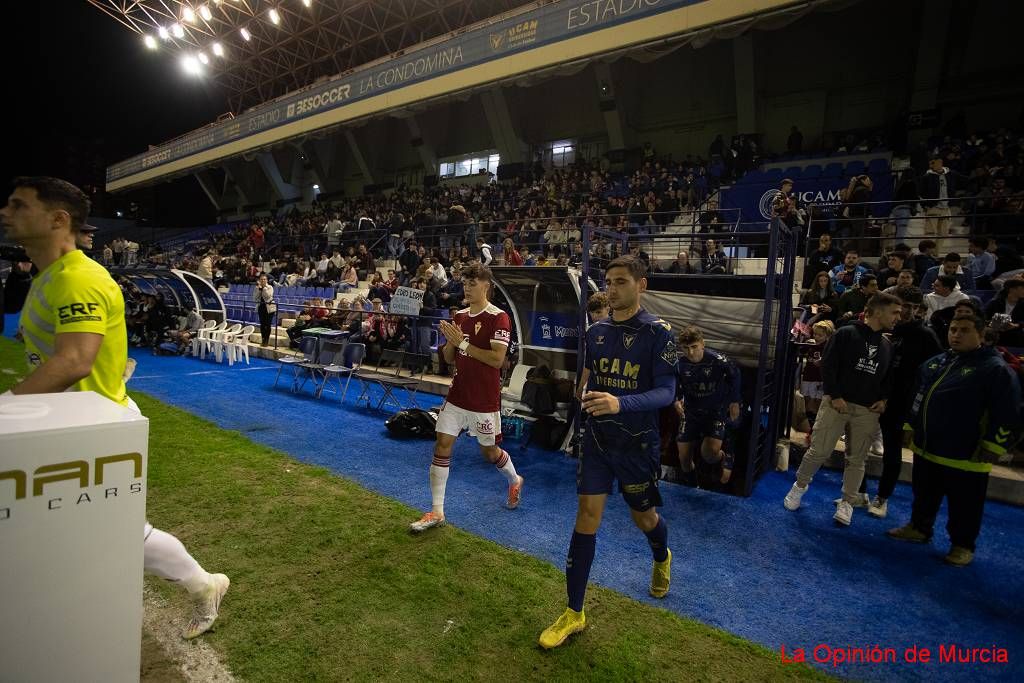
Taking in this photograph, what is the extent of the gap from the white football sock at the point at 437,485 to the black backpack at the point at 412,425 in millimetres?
2593

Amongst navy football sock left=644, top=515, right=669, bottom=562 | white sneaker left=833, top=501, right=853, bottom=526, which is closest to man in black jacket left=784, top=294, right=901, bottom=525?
white sneaker left=833, top=501, right=853, bottom=526

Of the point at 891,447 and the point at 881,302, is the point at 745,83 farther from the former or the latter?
the point at 891,447

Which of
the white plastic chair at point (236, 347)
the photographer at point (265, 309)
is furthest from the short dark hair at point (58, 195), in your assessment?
the photographer at point (265, 309)

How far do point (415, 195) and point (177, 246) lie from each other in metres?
20.0

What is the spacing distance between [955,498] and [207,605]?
5.24 meters

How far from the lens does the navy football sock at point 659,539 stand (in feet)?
10.1

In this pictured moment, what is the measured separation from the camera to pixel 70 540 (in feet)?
4.77

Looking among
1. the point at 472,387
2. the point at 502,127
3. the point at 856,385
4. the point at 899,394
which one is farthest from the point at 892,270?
the point at 502,127

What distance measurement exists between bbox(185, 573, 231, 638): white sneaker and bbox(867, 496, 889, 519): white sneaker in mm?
5399

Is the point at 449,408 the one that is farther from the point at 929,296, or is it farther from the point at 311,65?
the point at 311,65

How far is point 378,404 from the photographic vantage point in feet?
28.1

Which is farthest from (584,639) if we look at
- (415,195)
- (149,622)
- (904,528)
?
(415,195)

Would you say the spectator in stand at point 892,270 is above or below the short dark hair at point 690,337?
above

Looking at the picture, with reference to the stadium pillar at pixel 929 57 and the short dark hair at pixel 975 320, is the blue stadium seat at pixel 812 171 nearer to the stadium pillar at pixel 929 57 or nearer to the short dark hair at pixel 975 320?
the stadium pillar at pixel 929 57
